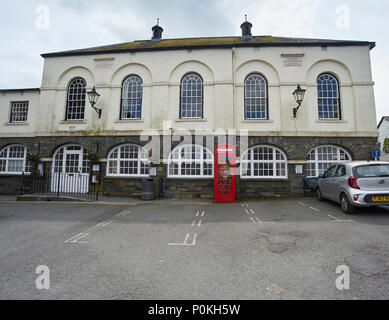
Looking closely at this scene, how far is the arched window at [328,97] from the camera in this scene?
1130 centimetres

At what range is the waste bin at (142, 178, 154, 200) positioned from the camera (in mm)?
10498

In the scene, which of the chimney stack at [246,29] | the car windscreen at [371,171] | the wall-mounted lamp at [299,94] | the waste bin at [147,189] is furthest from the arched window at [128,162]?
the chimney stack at [246,29]

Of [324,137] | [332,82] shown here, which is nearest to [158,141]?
[324,137]

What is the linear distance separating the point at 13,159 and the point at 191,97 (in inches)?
474

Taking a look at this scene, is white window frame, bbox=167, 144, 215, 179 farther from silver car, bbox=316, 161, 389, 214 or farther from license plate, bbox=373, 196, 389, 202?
license plate, bbox=373, 196, 389, 202

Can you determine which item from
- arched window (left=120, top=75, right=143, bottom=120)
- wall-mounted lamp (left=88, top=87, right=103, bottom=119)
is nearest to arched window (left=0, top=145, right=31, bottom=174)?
wall-mounted lamp (left=88, top=87, right=103, bottom=119)

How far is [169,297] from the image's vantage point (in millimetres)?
2498

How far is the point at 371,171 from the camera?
20.3 ft

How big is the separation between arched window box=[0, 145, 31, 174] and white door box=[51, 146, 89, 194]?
2.58 meters

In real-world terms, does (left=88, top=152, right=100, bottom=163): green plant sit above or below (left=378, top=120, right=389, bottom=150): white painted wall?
below

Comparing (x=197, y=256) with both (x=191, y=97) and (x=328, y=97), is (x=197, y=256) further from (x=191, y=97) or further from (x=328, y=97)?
(x=328, y=97)

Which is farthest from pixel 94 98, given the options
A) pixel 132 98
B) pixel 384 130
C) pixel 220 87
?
pixel 384 130

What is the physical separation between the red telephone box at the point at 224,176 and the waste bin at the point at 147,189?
3.32 m

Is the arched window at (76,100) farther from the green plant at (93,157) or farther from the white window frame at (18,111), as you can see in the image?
the white window frame at (18,111)
